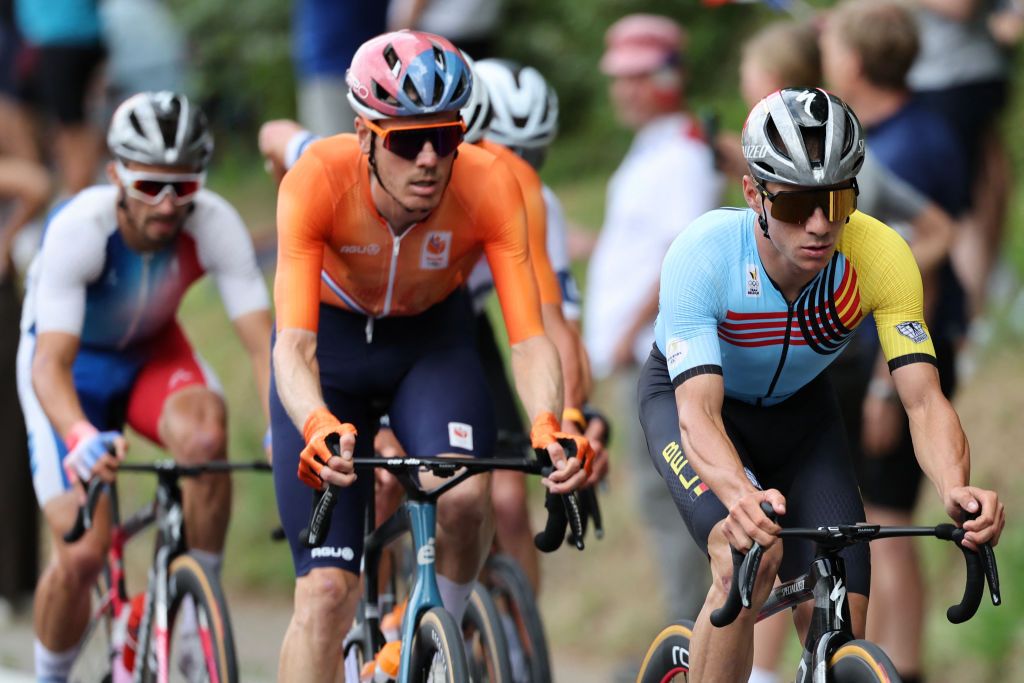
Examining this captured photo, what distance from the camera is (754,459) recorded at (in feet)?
17.4

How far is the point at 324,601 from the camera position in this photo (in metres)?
5.50

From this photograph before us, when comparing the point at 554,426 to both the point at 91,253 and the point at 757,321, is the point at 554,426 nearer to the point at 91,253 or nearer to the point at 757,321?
the point at 757,321

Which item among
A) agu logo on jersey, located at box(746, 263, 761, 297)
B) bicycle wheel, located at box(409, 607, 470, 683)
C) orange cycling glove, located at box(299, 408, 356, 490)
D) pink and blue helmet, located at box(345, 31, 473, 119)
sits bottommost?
bicycle wheel, located at box(409, 607, 470, 683)

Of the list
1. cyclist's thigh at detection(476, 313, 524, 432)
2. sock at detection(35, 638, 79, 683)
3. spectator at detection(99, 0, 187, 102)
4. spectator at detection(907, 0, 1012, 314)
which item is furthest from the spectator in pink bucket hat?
spectator at detection(99, 0, 187, 102)

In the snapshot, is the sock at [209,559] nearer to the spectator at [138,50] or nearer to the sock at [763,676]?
the sock at [763,676]

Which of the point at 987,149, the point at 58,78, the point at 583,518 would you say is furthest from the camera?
the point at 58,78

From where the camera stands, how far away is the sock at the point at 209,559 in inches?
248

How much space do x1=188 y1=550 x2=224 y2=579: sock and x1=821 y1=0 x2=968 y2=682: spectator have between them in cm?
251

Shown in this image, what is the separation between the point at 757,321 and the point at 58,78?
727 centimetres

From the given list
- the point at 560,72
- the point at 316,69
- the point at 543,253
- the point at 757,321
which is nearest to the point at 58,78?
the point at 316,69

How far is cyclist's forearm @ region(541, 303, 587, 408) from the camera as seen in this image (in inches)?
253

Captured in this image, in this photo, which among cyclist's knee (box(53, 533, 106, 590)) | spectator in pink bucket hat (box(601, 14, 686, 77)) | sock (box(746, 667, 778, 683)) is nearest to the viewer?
sock (box(746, 667, 778, 683))

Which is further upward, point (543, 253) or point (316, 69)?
point (316, 69)

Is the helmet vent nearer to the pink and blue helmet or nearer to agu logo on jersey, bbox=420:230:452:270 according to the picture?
the pink and blue helmet
